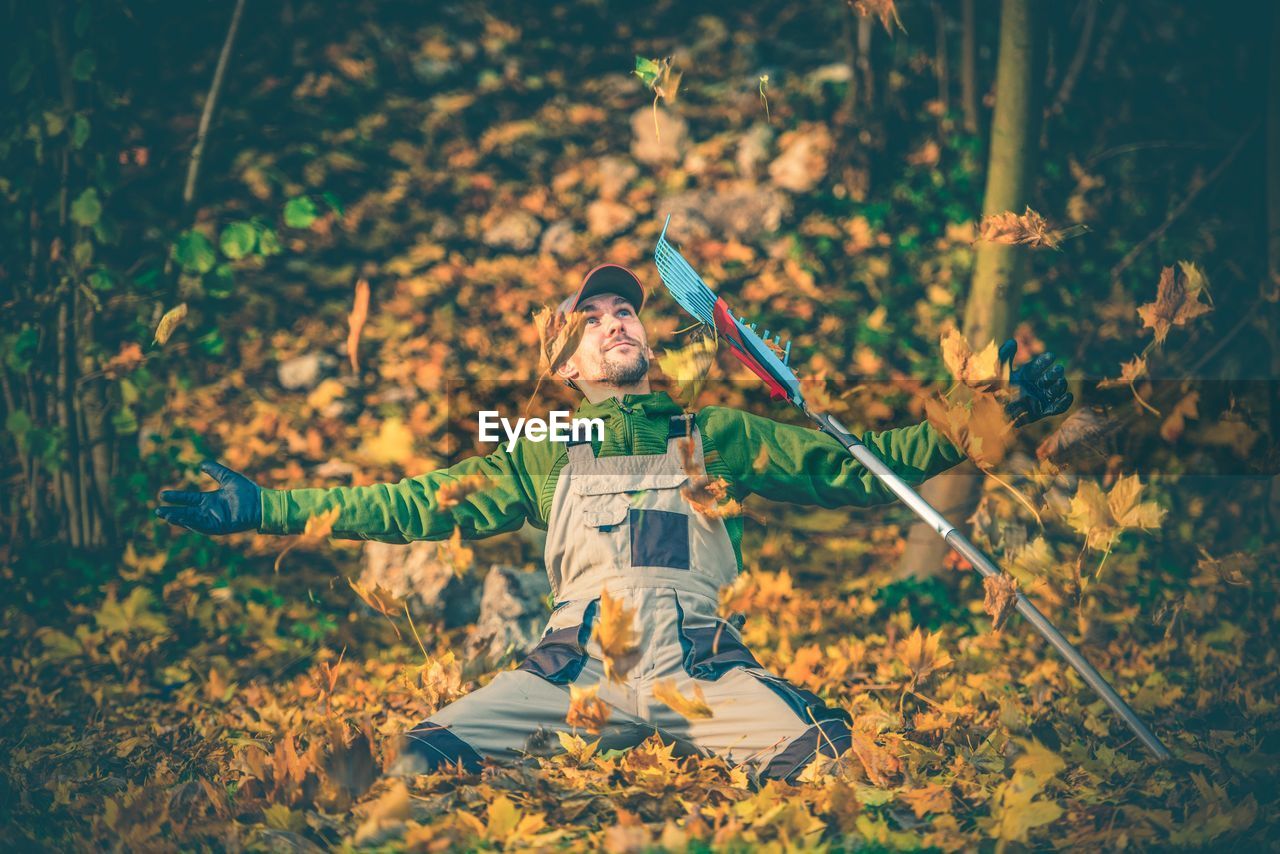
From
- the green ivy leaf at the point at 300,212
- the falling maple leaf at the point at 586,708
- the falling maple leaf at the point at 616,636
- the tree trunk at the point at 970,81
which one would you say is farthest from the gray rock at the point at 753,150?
the falling maple leaf at the point at 586,708

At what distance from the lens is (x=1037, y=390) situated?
9.53 feet

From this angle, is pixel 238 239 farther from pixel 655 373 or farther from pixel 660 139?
pixel 660 139

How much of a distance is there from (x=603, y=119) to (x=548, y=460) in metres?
2.69

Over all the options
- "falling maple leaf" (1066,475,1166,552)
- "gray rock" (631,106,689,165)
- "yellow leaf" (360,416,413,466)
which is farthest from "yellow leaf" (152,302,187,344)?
"falling maple leaf" (1066,475,1166,552)

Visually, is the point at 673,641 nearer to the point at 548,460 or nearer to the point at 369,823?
the point at 548,460

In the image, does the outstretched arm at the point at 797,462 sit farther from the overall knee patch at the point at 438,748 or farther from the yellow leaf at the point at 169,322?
the yellow leaf at the point at 169,322

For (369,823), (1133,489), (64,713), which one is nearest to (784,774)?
(369,823)

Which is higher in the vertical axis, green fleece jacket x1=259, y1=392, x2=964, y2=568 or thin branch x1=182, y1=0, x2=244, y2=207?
thin branch x1=182, y1=0, x2=244, y2=207

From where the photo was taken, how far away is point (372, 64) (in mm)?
5430

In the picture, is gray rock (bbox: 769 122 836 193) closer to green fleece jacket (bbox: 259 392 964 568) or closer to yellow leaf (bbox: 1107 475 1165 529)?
green fleece jacket (bbox: 259 392 964 568)

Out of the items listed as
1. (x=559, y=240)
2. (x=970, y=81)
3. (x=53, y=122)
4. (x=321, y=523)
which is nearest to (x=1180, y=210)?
(x=970, y=81)

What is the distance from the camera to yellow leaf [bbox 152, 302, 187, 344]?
4012 mm

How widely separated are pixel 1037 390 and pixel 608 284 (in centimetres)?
120

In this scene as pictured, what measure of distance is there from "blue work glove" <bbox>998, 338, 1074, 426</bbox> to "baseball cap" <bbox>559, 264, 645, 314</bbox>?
105 centimetres
